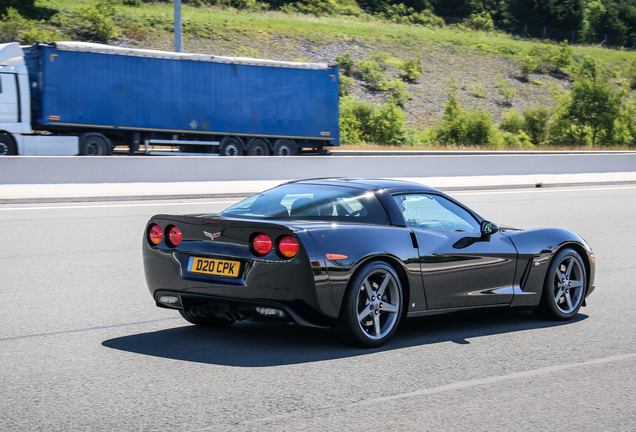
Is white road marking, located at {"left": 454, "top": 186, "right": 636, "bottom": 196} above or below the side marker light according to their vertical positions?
below

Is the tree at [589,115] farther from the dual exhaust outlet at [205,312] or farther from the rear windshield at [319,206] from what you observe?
the dual exhaust outlet at [205,312]

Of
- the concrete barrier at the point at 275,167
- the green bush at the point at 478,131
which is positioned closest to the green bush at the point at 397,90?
the green bush at the point at 478,131

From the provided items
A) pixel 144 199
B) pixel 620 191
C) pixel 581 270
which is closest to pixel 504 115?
pixel 620 191

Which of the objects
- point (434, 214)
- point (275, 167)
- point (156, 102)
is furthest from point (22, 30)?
point (434, 214)

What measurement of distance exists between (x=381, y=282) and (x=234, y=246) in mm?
1072

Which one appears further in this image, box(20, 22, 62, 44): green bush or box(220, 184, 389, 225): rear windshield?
box(20, 22, 62, 44): green bush

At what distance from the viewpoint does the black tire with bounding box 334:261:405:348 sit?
17.3 ft

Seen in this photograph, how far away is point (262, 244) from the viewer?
5.18m

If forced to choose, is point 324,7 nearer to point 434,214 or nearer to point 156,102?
point 156,102

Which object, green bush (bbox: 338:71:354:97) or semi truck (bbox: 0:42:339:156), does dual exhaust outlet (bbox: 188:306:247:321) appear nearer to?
semi truck (bbox: 0:42:339:156)

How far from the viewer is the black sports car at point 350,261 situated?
16.9 feet

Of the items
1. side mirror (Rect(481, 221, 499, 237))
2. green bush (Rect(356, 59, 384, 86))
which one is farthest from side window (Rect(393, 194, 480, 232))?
green bush (Rect(356, 59, 384, 86))

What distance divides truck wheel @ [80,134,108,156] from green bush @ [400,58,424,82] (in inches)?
1617

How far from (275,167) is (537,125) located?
36.2m
